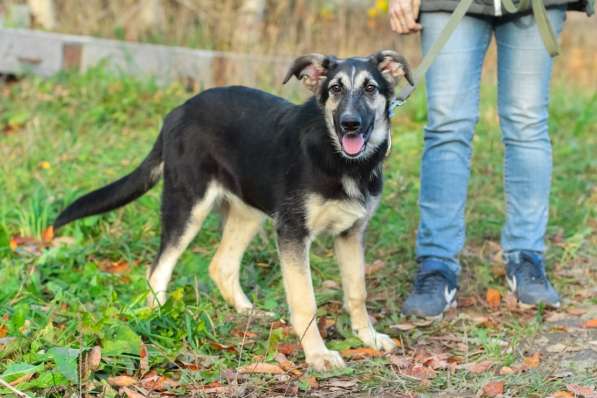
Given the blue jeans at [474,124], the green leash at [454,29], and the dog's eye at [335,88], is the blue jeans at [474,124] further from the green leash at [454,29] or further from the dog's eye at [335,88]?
the dog's eye at [335,88]

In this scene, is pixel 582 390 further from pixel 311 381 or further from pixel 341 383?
pixel 311 381

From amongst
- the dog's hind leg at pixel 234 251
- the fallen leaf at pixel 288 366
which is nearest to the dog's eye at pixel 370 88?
the dog's hind leg at pixel 234 251

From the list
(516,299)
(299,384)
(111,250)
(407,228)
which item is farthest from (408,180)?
(299,384)

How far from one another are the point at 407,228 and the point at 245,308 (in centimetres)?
134

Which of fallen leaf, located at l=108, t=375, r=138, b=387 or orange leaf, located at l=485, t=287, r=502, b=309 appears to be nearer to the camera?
fallen leaf, located at l=108, t=375, r=138, b=387

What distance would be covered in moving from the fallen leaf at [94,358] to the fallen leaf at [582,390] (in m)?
1.78

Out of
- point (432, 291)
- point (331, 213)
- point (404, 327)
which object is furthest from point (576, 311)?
point (331, 213)

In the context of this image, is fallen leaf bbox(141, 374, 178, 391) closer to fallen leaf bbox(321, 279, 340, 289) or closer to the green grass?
the green grass

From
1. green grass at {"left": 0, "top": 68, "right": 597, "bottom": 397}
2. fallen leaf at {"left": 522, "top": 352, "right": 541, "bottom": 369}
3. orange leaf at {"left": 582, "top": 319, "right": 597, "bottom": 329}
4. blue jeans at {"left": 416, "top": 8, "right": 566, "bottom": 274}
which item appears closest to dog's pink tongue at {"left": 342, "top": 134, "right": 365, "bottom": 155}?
blue jeans at {"left": 416, "top": 8, "right": 566, "bottom": 274}

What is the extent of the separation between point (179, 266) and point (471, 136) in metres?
1.76

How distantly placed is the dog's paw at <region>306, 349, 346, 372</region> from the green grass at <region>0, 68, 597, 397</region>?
66mm

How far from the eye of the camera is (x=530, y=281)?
442cm

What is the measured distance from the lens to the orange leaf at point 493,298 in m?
4.48

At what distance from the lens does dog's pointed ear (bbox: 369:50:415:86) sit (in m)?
3.82
